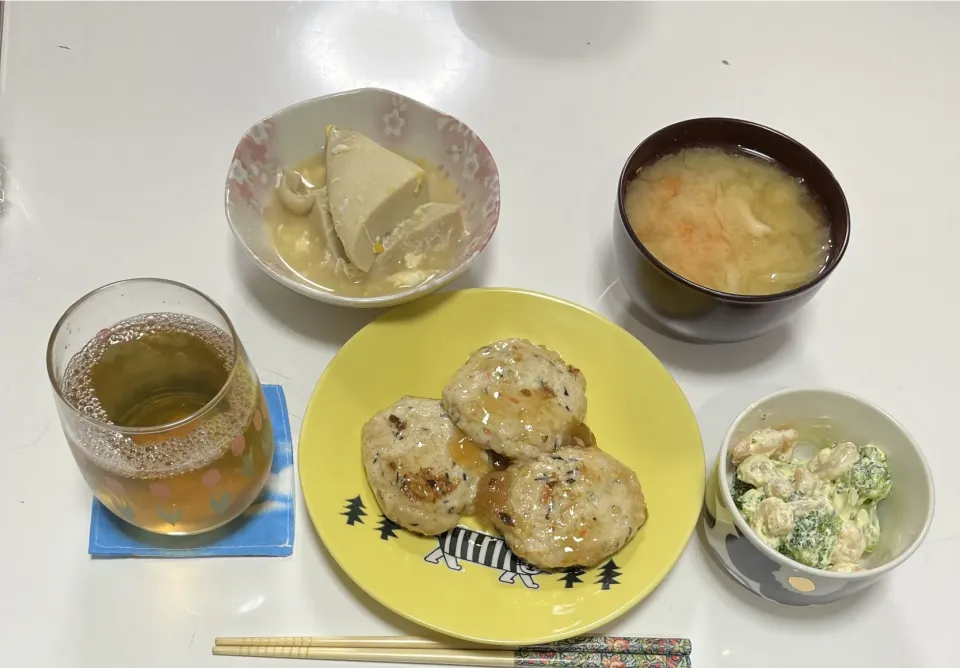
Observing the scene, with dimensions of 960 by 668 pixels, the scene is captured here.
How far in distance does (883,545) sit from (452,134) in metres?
1.01

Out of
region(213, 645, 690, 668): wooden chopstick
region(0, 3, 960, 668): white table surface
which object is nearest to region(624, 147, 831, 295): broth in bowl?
region(0, 3, 960, 668): white table surface

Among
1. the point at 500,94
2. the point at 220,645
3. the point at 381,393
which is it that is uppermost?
the point at 500,94

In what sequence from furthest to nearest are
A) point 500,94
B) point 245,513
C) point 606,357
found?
point 500,94 < point 606,357 < point 245,513

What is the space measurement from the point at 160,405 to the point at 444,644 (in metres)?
0.53

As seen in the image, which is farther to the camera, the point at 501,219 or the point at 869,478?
the point at 501,219

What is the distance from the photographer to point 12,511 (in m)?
1.19

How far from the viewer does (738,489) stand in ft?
3.79

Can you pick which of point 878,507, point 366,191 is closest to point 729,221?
point 878,507

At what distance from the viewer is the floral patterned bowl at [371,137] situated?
4.54ft

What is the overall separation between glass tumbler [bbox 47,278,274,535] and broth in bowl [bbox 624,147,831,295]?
71cm

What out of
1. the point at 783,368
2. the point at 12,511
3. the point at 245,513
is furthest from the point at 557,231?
the point at 12,511

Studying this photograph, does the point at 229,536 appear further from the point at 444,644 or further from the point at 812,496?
the point at 812,496

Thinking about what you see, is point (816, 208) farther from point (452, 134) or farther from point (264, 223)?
point (264, 223)

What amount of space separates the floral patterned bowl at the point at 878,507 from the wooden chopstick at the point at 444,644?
0.16m
